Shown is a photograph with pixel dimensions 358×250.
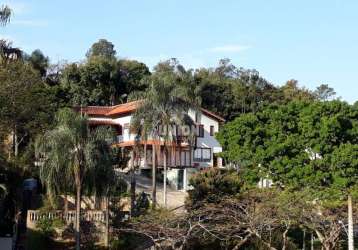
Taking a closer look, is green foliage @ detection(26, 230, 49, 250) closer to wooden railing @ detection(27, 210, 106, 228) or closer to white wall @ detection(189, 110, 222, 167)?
wooden railing @ detection(27, 210, 106, 228)

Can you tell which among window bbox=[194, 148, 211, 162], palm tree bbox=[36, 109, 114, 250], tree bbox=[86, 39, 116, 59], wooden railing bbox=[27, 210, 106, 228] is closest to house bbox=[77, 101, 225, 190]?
window bbox=[194, 148, 211, 162]

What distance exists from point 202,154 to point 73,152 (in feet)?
92.6

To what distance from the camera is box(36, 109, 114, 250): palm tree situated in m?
27.6

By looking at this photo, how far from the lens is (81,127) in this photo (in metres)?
27.8

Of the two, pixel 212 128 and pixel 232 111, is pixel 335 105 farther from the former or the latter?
pixel 232 111

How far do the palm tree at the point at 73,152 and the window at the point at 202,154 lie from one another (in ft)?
87.2

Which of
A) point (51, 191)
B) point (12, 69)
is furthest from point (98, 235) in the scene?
point (12, 69)

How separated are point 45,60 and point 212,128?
64.0 ft

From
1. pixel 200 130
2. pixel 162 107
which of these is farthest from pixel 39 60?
pixel 162 107

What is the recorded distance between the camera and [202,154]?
5534 cm

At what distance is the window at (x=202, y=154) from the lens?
54.8 m

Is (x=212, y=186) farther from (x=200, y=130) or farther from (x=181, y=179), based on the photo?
(x=200, y=130)

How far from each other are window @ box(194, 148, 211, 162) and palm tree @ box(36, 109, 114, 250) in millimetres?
26566

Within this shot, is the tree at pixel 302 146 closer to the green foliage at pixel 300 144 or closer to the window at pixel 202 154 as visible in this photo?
the green foliage at pixel 300 144
